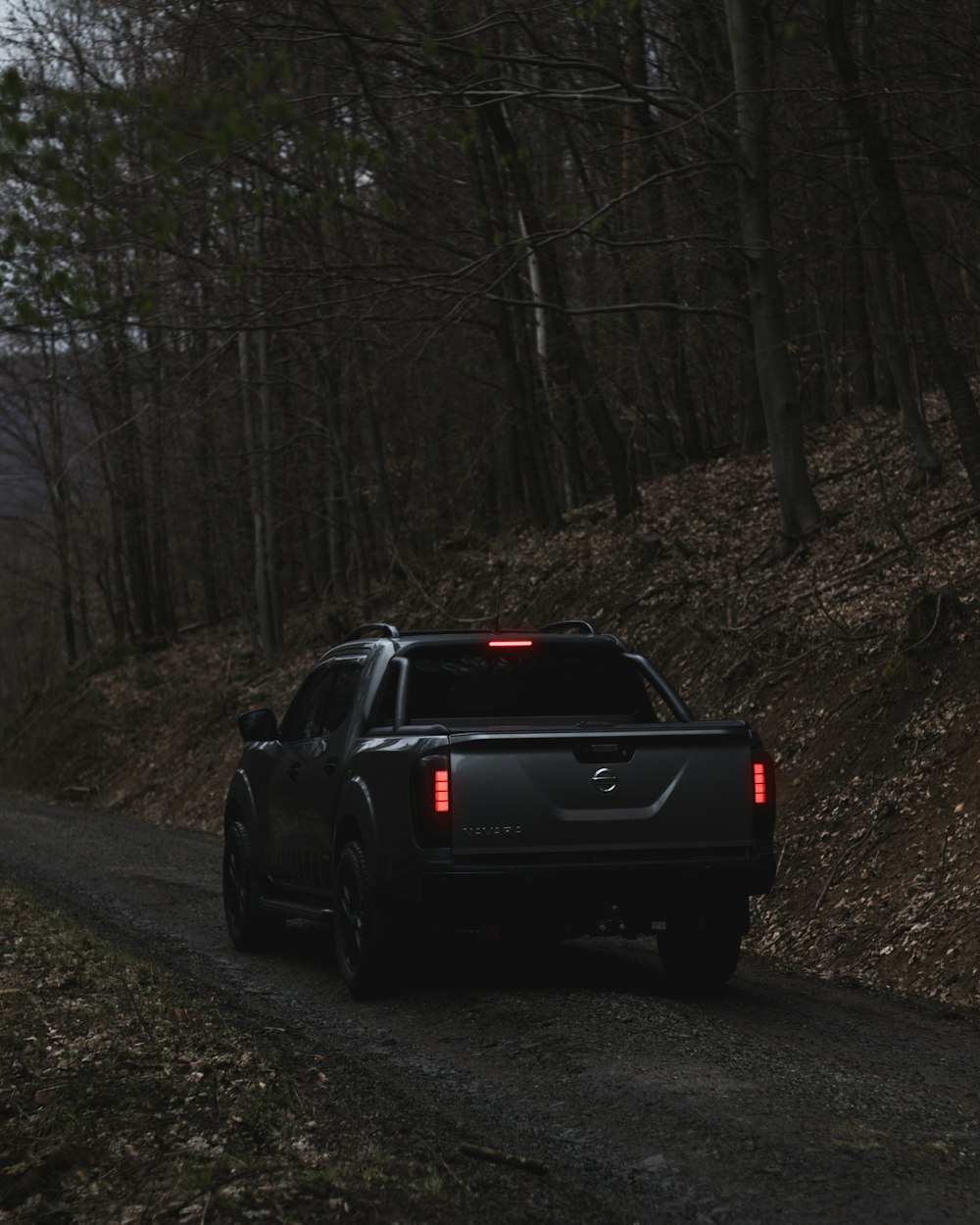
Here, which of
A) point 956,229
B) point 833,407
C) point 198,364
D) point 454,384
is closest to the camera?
point 198,364

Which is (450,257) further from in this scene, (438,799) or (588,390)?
(438,799)

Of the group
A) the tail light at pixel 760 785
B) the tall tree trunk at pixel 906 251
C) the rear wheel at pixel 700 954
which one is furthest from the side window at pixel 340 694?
the tall tree trunk at pixel 906 251

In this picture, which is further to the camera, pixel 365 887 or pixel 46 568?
pixel 46 568

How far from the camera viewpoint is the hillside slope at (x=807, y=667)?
9.95 meters

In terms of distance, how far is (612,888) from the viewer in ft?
25.1

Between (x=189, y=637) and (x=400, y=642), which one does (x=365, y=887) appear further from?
(x=189, y=637)

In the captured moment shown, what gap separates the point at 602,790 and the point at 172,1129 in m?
2.98

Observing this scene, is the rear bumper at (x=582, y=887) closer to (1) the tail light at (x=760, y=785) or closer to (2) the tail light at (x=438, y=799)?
(2) the tail light at (x=438, y=799)

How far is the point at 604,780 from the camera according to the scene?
7.62 meters

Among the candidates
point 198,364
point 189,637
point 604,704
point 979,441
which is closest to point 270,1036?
point 604,704

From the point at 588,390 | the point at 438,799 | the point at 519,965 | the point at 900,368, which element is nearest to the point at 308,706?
the point at 519,965

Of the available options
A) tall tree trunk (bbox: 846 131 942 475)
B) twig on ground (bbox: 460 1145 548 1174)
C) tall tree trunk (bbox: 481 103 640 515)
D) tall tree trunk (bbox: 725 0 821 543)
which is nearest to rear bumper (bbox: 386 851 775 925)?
twig on ground (bbox: 460 1145 548 1174)

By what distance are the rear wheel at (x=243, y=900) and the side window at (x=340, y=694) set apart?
1242 mm

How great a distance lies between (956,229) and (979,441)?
3.33 meters
